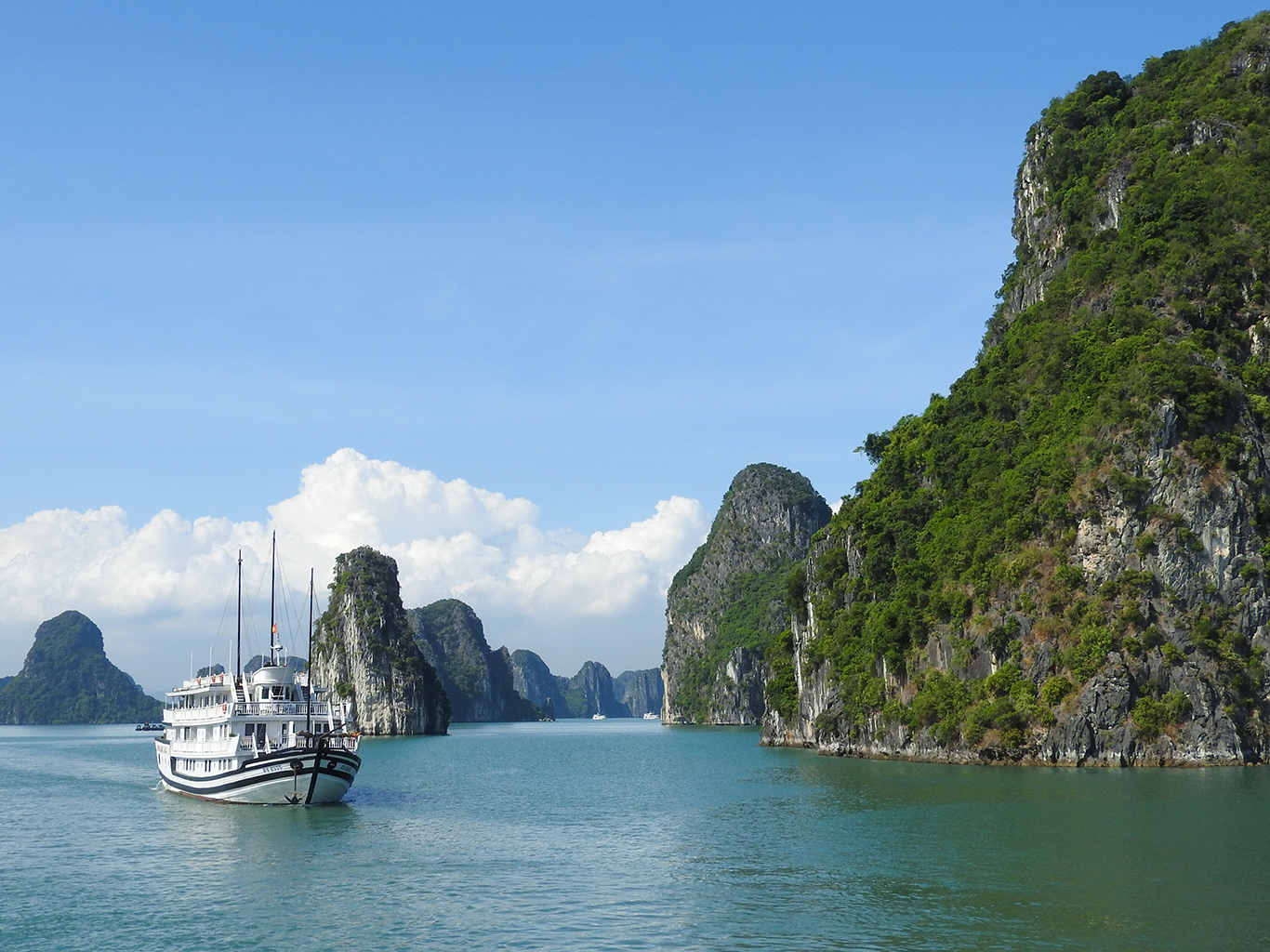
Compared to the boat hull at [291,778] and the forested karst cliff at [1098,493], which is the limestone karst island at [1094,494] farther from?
the boat hull at [291,778]

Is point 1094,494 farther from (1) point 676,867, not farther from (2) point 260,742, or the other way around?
(2) point 260,742

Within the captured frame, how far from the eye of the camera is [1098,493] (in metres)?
70.2

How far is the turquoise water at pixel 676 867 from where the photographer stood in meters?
27.8

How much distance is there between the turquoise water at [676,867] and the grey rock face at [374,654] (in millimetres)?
105848

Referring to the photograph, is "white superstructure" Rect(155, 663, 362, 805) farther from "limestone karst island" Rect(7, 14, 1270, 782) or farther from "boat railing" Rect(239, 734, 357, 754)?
"limestone karst island" Rect(7, 14, 1270, 782)

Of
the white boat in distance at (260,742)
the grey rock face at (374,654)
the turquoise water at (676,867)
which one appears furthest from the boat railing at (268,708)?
the grey rock face at (374,654)

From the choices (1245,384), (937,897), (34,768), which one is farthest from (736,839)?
(34,768)

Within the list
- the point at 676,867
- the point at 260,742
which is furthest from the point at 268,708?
the point at 676,867

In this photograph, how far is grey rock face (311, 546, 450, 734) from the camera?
171 metres

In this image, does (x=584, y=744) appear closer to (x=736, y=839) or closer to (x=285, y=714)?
(x=285, y=714)

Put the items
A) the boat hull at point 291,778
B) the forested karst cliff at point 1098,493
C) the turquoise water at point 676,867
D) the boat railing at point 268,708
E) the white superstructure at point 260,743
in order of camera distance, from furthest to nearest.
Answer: the forested karst cliff at point 1098,493
the boat railing at point 268,708
the white superstructure at point 260,743
the boat hull at point 291,778
the turquoise water at point 676,867

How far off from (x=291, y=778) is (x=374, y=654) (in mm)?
122081

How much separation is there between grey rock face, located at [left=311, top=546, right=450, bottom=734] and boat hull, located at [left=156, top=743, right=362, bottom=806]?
117m

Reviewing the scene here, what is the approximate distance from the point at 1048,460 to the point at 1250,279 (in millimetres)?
18169
